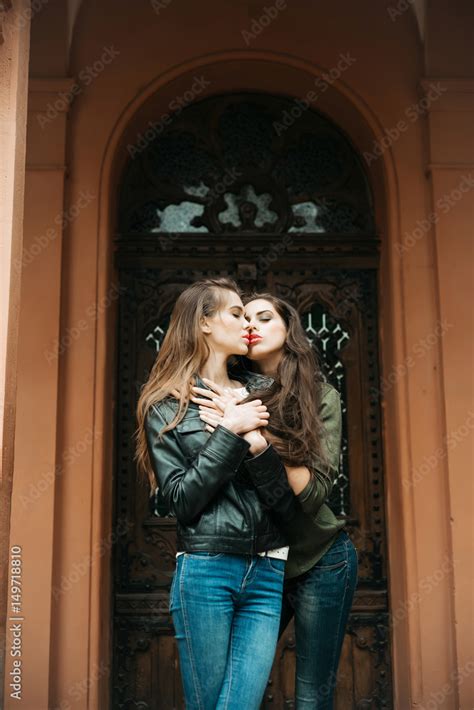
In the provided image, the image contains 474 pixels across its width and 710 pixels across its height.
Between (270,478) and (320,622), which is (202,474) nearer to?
(270,478)

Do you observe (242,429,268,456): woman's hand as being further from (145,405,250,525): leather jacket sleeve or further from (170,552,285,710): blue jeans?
(170,552,285,710): blue jeans

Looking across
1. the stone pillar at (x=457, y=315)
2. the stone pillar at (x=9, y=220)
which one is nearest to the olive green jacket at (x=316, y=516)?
the stone pillar at (x=9, y=220)

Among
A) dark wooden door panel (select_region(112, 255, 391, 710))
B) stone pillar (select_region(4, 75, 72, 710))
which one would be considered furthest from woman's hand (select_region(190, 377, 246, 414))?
dark wooden door panel (select_region(112, 255, 391, 710))

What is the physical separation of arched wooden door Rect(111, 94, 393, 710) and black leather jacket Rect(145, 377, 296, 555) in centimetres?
247

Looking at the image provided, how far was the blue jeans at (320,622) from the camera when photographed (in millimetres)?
3072

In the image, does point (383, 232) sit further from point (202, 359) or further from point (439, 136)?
point (202, 359)

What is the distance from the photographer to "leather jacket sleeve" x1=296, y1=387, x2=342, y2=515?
2.96 meters

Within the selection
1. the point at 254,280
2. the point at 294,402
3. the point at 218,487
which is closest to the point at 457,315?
the point at 254,280

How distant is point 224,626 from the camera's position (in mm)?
2783

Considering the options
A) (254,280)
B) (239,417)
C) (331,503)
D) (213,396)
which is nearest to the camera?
(239,417)

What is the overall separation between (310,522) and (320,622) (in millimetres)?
354

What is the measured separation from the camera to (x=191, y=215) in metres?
5.80

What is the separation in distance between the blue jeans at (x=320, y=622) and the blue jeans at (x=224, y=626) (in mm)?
232

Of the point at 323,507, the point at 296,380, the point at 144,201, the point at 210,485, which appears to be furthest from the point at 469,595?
the point at 144,201
